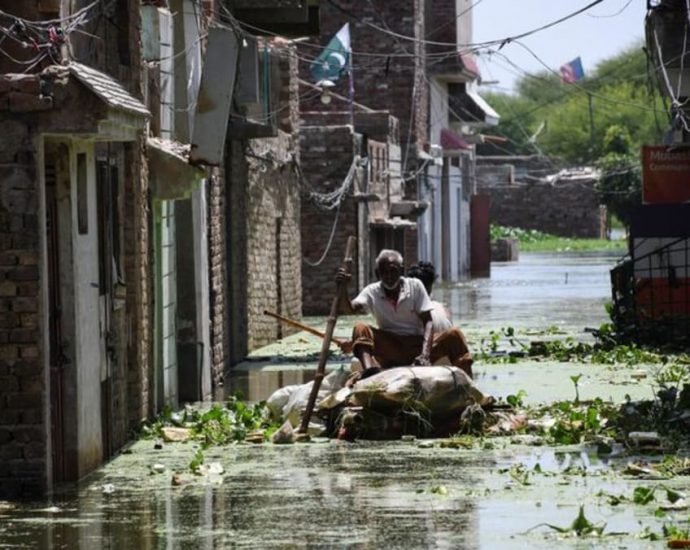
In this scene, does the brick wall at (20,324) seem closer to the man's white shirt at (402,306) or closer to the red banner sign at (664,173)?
the man's white shirt at (402,306)

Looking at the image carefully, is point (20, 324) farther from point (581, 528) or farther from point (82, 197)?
point (581, 528)

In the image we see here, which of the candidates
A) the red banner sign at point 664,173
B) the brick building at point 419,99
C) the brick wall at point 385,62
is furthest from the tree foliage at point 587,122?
the red banner sign at point 664,173

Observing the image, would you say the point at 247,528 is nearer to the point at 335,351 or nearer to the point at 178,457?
the point at 178,457

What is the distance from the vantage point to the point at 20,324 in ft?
45.6

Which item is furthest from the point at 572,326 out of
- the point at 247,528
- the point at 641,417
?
the point at 247,528

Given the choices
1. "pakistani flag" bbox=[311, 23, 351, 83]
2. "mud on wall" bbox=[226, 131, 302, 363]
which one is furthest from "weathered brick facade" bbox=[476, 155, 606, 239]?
"mud on wall" bbox=[226, 131, 302, 363]

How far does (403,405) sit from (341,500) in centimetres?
358

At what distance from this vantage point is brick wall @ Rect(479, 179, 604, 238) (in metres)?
94.6

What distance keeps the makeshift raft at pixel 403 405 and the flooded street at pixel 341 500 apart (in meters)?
0.30

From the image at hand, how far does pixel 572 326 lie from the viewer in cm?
3419

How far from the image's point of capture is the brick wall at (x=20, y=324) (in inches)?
546

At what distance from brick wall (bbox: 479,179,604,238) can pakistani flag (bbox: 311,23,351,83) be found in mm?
47650

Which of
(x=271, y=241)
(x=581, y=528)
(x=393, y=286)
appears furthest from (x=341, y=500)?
(x=271, y=241)

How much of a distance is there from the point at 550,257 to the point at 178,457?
64.8 m
